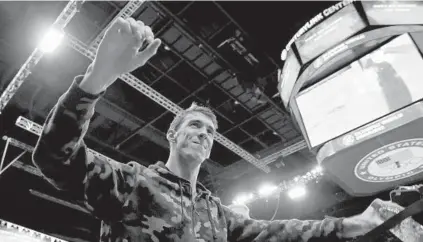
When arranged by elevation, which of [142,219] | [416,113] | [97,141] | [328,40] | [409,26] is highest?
[97,141]

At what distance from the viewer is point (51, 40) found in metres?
4.85

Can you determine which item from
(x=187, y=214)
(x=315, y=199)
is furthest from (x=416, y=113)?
(x=315, y=199)

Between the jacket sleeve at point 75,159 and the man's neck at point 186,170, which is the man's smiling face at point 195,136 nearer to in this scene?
the man's neck at point 186,170

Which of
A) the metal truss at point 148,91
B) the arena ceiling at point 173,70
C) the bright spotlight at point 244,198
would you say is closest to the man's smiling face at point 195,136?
the metal truss at point 148,91

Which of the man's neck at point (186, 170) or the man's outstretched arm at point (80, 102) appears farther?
the man's neck at point (186, 170)

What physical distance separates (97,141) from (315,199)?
6256 millimetres

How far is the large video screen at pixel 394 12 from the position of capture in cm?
310

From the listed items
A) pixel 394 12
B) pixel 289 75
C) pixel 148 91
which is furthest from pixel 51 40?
pixel 394 12

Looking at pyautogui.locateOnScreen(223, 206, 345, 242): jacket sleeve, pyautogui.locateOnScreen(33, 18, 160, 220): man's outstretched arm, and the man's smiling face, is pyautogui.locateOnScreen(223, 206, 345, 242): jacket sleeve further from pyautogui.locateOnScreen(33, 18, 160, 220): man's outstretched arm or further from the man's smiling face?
pyautogui.locateOnScreen(33, 18, 160, 220): man's outstretched arm

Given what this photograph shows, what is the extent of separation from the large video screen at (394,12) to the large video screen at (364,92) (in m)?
0.16

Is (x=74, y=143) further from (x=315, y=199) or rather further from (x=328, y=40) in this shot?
(x=315, y=199)

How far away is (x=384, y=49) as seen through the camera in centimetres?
335

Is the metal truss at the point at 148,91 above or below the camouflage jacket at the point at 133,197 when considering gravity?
above

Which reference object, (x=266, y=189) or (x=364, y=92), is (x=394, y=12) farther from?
(x=266, y=189)
